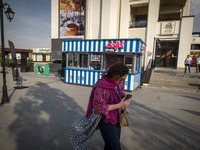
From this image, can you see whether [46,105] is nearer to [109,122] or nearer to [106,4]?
[109,122]

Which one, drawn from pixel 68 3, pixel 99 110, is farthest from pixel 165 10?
pixel 99 110

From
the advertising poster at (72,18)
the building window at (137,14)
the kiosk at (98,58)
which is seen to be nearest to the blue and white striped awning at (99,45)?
the kiosk at (98,58)

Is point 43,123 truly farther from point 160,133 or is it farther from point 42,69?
point 42,69

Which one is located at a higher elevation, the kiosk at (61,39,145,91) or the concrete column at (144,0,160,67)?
the concrete column at (144,0,160,67)

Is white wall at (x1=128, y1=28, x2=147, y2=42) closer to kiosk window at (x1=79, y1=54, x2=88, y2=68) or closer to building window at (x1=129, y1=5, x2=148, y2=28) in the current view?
building window at (x1=129, y1=5, x2=148, y2=28)

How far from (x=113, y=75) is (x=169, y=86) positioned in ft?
30.7

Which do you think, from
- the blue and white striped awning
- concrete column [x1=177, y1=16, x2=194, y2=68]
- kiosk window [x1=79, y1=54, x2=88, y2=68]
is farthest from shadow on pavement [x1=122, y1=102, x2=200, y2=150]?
concrete column [x1=177, y1=16, x2=194, y2=68]

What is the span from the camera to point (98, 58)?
9.13m

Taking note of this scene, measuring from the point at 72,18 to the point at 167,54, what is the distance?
52.8ft

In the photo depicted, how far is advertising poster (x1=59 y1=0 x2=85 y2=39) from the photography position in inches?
860

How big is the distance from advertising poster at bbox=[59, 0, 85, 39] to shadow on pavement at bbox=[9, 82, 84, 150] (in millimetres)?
18213

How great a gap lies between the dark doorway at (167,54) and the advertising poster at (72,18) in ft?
40.7

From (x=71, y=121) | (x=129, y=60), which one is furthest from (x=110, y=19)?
(x=71, y=121)

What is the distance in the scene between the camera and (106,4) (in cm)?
1989
